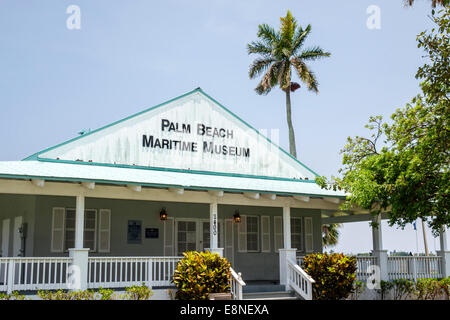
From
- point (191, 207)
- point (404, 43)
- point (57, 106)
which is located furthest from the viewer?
point (57, 106)

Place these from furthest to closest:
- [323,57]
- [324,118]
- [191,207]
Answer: [323,57]
[324,118]
[191,207]

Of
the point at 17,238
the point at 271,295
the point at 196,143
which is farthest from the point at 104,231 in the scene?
the point at 271,295

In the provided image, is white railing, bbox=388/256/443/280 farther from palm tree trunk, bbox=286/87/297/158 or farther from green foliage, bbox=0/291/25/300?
palm tree trunk, bbox=286/87/297/158

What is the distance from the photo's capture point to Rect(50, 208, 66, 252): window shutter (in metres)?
15.6

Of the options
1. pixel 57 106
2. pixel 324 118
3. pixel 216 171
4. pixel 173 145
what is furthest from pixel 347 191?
pixel 57 106

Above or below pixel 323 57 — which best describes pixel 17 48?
below

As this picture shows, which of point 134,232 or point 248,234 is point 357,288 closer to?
point 248,234

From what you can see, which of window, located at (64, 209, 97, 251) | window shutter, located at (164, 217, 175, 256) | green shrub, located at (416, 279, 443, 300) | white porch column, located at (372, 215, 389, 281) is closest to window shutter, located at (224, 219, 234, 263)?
window shutter, located at (164, 217, 175, 256)

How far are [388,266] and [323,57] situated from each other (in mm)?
21496

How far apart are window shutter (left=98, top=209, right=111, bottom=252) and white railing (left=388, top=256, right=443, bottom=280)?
888 cm

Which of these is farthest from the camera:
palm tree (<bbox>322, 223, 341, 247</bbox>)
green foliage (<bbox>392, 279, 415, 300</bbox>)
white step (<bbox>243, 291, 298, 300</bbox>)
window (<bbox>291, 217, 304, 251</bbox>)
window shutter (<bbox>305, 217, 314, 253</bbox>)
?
palm tree (<bbox>322, 223, 341, 247</bbox>)

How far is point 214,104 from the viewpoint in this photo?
18906 mm

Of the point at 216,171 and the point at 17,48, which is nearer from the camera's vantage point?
the point at 216,171
